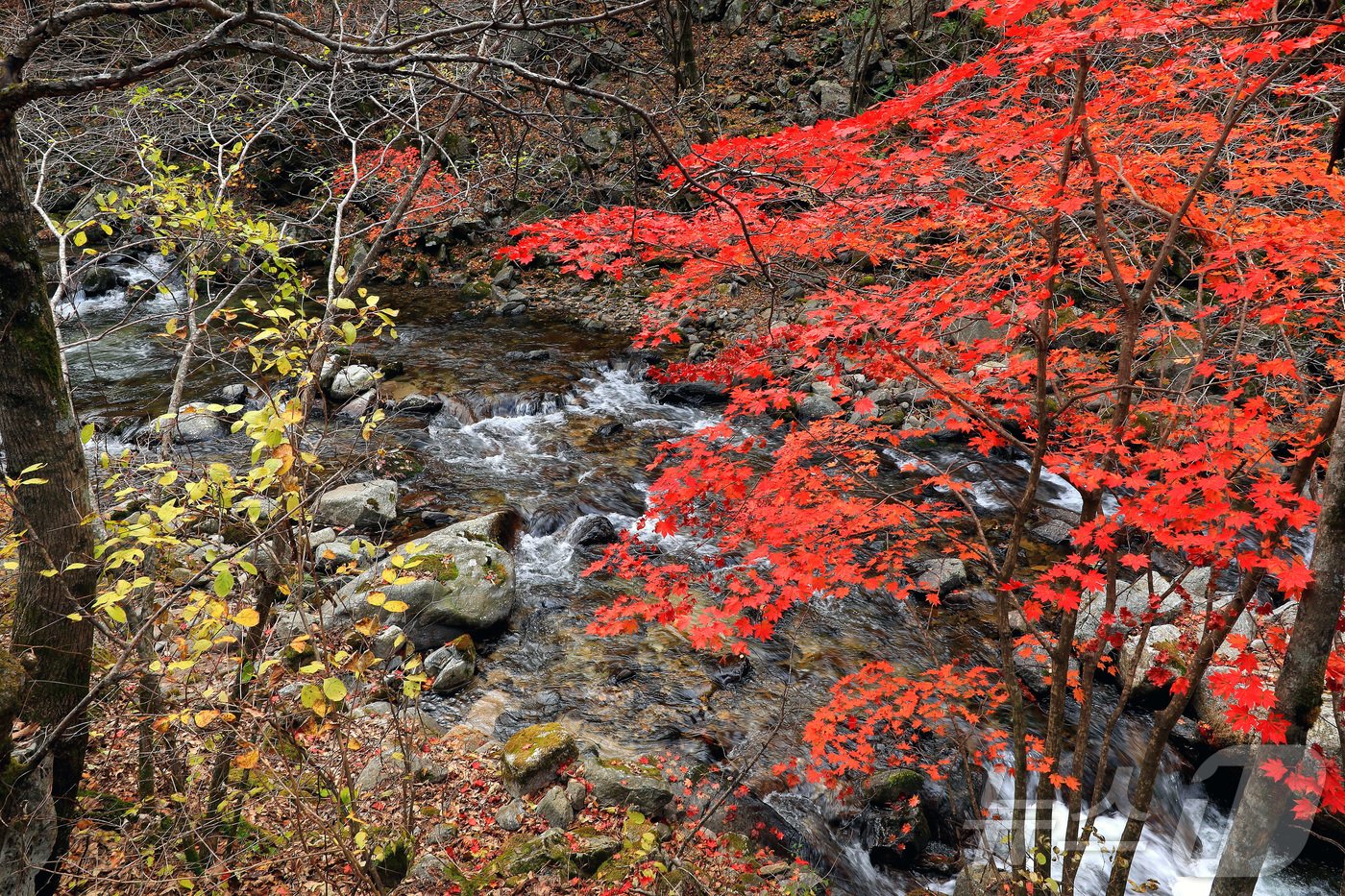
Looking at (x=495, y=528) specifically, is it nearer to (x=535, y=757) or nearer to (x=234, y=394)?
(x=535, y=757)

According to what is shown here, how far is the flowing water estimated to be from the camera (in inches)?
238

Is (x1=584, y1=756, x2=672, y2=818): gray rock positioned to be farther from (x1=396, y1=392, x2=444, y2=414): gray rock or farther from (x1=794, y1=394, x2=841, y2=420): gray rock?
(x1=396, y1=392, x2=444, y2=414): gray rock

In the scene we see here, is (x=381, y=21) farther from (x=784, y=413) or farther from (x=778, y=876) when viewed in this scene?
(x=784, y=413)

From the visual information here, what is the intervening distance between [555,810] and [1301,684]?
455 centimetres

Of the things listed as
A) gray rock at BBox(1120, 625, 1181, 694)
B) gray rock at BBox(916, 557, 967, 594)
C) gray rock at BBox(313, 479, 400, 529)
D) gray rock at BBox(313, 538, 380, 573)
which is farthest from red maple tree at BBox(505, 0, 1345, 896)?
gray rock at BBox(313, 479, 400, 529)

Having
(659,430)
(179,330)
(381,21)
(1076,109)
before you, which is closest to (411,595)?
(179,330)

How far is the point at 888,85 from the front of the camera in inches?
810

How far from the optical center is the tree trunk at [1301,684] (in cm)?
319

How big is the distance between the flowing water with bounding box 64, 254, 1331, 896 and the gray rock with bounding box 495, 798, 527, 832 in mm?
1072

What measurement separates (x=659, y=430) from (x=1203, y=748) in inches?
330

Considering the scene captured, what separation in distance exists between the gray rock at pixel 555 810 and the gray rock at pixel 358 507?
4841mm

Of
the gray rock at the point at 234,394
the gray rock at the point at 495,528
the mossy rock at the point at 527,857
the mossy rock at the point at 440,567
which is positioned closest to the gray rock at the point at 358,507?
the gray rock at the point at 495,528

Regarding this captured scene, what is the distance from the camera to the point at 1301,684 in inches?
131

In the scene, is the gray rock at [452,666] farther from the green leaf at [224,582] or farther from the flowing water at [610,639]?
the green leaf at [224,582]
